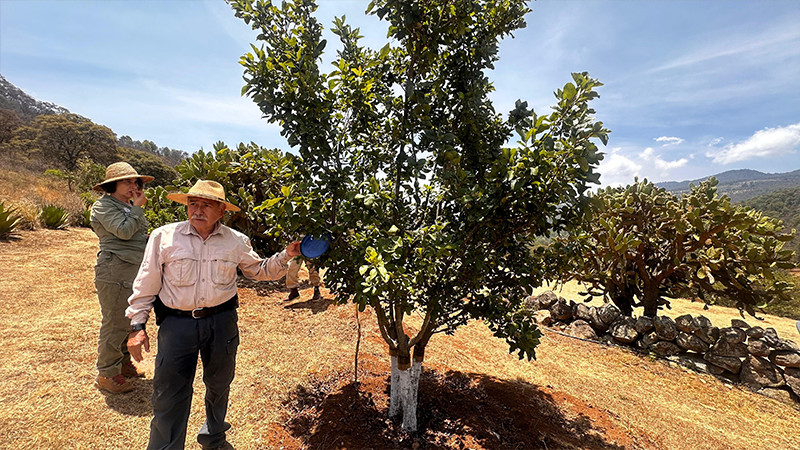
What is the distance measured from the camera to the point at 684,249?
686 cm

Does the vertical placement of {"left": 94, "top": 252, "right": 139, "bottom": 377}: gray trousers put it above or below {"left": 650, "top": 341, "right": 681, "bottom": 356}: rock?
above

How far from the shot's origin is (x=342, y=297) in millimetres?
3271

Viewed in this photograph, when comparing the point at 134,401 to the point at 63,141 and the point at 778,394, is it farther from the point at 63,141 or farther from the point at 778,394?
the point at 63,141

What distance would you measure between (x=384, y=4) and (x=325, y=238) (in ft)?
6.32

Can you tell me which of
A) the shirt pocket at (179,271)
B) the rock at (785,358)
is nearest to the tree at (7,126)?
Answer: the shirt pocket at (179,271)

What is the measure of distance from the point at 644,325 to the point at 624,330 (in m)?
0.38

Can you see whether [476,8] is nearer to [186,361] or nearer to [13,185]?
[186,361]

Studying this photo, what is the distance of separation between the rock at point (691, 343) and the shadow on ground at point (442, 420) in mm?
3824

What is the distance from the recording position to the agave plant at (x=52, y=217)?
11.6 meters

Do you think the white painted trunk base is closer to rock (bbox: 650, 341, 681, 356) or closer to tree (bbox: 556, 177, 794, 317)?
tree (bbox: 556, 177, 794, 317)

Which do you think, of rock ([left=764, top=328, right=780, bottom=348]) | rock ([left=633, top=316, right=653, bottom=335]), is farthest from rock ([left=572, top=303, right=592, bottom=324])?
rock ([left=764, top=328, right=780, bottom=348])

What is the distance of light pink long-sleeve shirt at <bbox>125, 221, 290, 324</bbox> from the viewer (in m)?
2.69

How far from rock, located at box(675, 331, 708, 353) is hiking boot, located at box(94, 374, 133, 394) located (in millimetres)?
8851

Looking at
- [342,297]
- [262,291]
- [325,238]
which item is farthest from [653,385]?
[262,291]
